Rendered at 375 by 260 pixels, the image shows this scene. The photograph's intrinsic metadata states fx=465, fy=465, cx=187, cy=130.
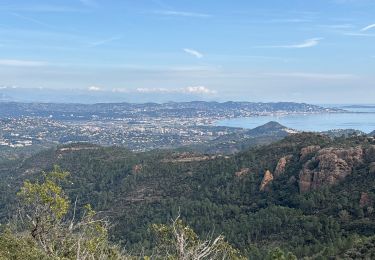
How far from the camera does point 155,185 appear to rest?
79438mm

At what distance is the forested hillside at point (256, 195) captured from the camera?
46.1 m

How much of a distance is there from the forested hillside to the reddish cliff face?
0.39 feet

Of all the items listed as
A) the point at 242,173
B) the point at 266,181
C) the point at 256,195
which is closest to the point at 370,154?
the point at 266,181

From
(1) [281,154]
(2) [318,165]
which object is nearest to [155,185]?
(1) [281,154]

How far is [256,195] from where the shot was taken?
6284 cm

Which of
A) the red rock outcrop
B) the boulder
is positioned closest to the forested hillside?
the boulder

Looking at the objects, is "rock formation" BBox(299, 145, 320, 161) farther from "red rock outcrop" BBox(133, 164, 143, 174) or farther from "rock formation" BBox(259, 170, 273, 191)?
"red rock outcrop" BBox(133, 164, 143, 174)

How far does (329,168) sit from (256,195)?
35.6 feet

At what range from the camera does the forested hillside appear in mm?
46062

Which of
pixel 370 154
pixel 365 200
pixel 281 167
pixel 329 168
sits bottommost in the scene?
pixel 365 200

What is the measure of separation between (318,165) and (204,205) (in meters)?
16.2

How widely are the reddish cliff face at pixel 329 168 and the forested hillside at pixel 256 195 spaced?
0.39ft

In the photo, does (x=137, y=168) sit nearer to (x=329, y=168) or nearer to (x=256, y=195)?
(x=256, y=195)

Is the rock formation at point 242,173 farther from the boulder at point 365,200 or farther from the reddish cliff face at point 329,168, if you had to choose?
the boulder at point 365,200
